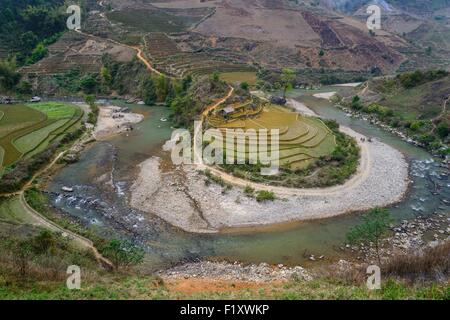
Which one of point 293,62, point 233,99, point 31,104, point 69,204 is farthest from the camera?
point 293,62

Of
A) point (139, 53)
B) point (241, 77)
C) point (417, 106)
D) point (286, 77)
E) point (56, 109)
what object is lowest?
point (56, 109)

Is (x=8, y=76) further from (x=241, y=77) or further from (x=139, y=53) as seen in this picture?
(x=241, y=77)

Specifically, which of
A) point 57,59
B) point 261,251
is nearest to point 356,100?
point 261,251

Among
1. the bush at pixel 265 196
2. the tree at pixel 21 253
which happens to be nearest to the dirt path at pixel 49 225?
the tree at pixel 21 253

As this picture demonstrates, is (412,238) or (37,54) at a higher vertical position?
(37,54)

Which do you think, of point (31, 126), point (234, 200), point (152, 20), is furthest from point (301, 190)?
point (152, 20)
